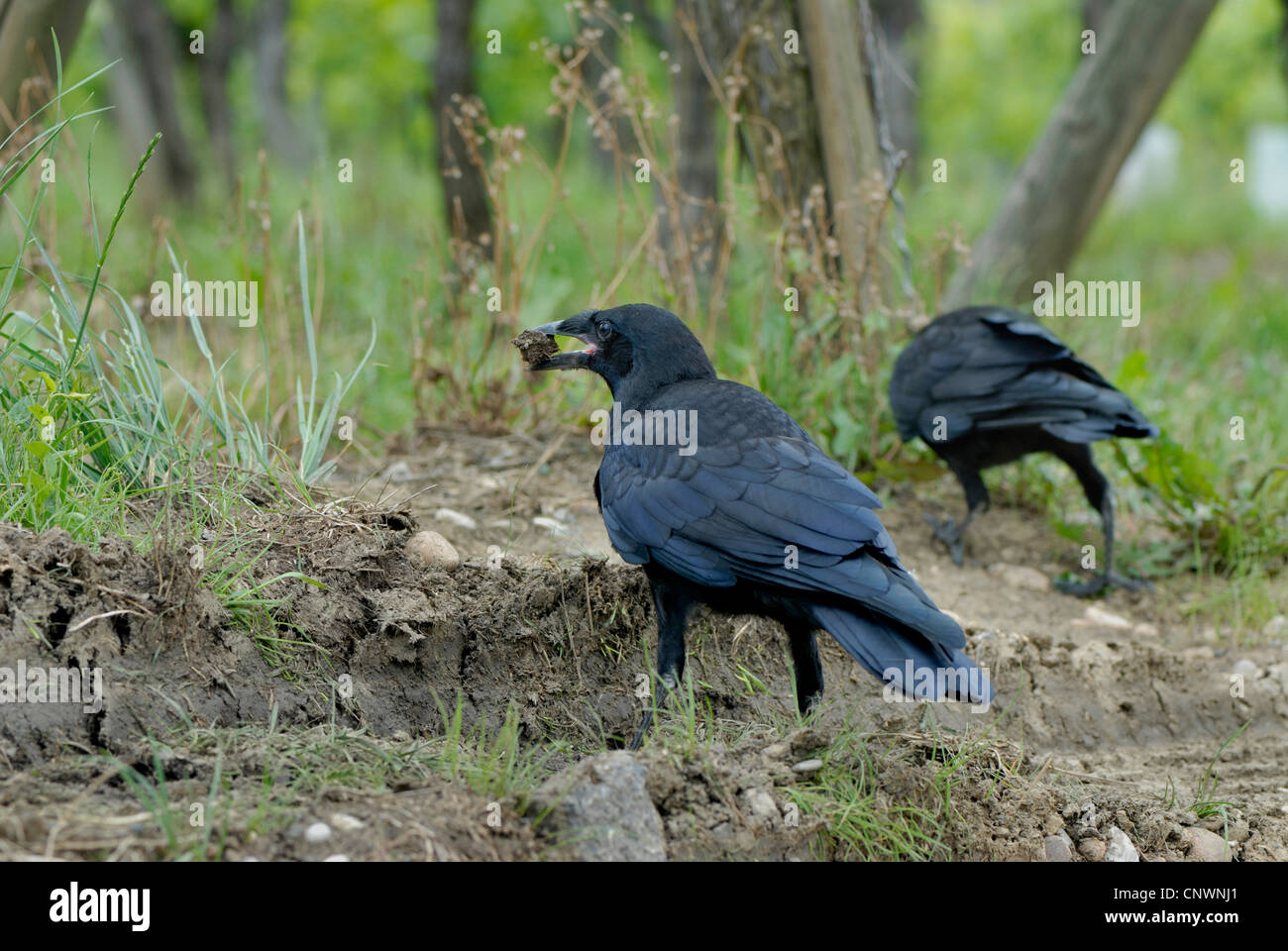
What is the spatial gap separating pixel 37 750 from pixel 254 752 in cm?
46

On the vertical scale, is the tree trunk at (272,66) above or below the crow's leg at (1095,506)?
above

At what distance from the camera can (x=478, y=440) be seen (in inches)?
213

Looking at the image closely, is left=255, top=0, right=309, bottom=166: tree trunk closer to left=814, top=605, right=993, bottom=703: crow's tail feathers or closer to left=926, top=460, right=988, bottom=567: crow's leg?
left=926, top=460, right=988, bottom=567: crow's leg

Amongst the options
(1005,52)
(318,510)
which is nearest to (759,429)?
(318,510)

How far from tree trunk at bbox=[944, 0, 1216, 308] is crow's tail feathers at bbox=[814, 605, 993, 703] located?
4232 millimetres

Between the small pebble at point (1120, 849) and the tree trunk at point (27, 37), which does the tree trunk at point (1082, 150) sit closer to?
the small pebble at point (1120, 849)

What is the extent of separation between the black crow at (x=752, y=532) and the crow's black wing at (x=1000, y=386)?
172cm

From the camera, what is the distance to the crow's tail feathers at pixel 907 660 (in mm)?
2771

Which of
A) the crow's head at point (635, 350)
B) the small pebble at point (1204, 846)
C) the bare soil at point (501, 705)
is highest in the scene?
the crow's head at point (635, 350)

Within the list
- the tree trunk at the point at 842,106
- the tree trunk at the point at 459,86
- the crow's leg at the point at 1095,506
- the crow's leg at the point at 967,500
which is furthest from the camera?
the tree trunk at the point at 459,86

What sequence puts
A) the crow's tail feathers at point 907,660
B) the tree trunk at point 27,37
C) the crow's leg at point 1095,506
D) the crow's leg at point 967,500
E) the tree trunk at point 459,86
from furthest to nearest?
the tree trunk at point 459,86
the tree trunk at point 27,37
the crow's leg at point 967,500
the crow's leg at point 1095,506
the crow's tail feathers at point 907,660

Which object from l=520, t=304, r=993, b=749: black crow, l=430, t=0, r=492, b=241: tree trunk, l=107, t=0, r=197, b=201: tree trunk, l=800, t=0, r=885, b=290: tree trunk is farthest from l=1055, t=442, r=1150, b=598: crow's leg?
l=107, t=0, r=197, b=201: tree trunk

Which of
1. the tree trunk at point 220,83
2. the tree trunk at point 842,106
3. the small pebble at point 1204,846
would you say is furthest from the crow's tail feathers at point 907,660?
the tree trunk at point 220,83

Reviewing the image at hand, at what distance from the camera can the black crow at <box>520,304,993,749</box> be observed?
2859 mm
